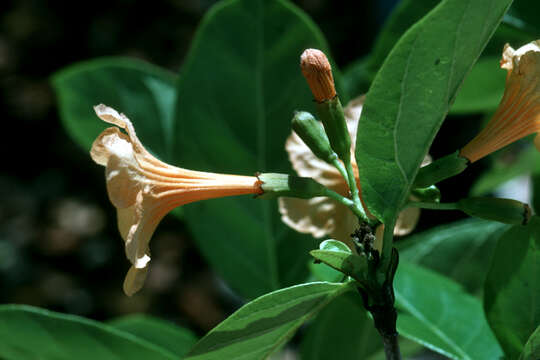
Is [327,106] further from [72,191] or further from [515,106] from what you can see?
[72,191]

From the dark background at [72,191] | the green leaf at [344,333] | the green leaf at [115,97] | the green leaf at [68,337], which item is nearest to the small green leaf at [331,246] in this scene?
the green leaf at [68,337]

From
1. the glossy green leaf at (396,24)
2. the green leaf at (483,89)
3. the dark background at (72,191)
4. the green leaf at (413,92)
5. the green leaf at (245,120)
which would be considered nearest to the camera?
the green leaf at (413,92)

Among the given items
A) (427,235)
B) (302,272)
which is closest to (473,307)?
(427,235)

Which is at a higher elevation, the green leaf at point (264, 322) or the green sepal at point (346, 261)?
the green sepal at point (346, 261)

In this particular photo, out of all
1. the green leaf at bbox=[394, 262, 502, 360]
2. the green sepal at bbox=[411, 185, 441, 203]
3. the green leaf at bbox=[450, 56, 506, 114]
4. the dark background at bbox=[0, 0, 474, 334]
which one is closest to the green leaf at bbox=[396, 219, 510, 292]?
the green leaf at bbox=[394, 262, 502, 360]

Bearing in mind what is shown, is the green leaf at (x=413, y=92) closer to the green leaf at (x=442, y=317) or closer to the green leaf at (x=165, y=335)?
the green leaf at (x=442, y=317)

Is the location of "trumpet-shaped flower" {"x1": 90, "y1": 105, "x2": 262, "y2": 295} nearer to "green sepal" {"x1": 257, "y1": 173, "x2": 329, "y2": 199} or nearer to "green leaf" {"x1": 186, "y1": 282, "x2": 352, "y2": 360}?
"green sepal" {"x1": 257, "y1": 173, "x2": 329, "y2": 199}
